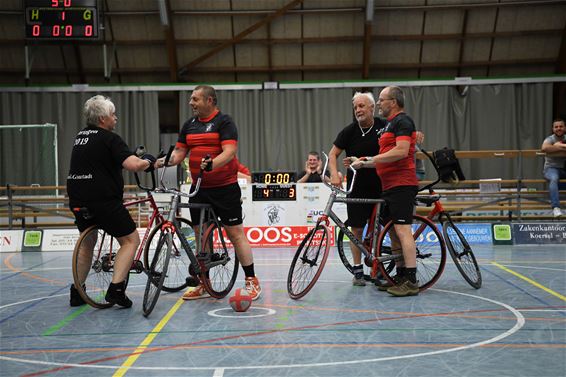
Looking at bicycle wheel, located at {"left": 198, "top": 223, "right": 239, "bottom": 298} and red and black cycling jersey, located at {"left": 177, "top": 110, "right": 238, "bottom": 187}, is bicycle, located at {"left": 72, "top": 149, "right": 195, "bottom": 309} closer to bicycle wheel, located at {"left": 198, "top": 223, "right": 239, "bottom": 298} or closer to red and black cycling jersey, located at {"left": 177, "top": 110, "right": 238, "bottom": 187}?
bicycle wheel, located at {"left": 198, "top": 223, "right": 239, "bottom": 298}

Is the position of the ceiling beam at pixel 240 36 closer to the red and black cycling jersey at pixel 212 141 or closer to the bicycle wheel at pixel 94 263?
the red and black cycling jersey at pixel 212 141

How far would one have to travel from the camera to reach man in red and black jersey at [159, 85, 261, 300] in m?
5.00

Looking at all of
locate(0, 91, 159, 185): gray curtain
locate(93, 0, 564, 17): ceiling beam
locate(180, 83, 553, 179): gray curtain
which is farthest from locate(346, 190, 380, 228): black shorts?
locate(0, 91, 159, 185): gray curtain

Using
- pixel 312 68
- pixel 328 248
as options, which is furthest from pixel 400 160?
pixel 312 68

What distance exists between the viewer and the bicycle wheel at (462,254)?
5582mm

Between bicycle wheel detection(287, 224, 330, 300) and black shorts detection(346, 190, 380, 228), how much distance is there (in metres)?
0.50

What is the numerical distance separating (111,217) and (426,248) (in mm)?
3001

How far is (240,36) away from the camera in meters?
17.4

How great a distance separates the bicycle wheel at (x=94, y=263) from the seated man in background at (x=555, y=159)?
8.11 metres

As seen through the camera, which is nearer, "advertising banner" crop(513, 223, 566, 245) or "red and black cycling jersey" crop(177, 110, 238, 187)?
"red and black cycling jersey" crop(177, 110, 238, 187)

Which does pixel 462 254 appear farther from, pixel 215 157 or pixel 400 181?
pixel 215 157

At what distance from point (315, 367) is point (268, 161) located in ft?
50.1

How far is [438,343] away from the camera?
368 cm

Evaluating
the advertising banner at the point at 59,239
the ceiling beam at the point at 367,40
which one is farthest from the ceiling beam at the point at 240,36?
the advertising banner at the point at 59,239
